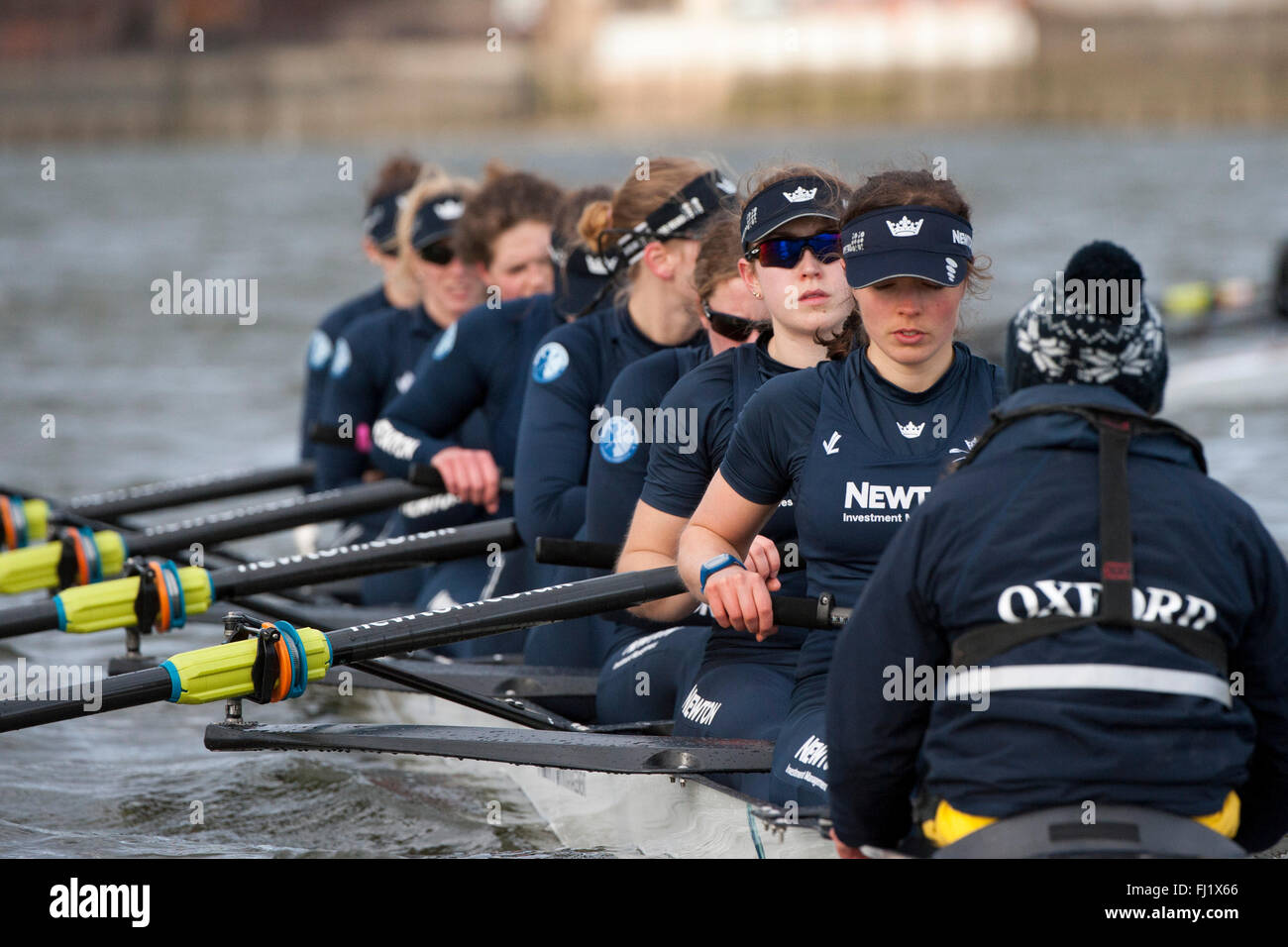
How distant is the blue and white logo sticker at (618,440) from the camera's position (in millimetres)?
4184

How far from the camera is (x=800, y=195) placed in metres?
3.58

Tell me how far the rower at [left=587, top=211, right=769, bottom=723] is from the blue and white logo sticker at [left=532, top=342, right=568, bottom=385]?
0.31 m

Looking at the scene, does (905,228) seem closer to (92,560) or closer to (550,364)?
(550,364)

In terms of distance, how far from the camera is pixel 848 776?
8.16 ft

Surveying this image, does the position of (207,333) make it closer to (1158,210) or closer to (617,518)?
(617,518)

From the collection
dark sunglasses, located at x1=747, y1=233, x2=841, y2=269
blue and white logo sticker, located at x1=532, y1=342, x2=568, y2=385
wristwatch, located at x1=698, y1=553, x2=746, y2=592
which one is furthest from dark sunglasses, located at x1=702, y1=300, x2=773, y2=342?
wristwatch, located at x1=698, y1=553, x2=746, y2=592

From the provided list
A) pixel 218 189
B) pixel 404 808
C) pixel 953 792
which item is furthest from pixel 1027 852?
pixel 218 189

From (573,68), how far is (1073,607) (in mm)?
92488

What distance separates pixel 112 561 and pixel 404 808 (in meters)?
1.22

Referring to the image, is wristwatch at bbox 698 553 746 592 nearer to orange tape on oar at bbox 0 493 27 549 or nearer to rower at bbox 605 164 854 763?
rower at bbox 605 164 854 763

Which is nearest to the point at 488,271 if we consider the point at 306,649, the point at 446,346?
the point at 446,346

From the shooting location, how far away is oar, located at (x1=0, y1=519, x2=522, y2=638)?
4.52 metres

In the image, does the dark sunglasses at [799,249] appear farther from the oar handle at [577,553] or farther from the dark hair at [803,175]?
the oar handle at [577,553]

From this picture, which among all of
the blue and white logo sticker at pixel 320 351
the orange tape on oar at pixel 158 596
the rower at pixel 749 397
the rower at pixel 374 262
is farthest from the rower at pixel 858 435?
the blue and white logo sticker at pixel 320 351
